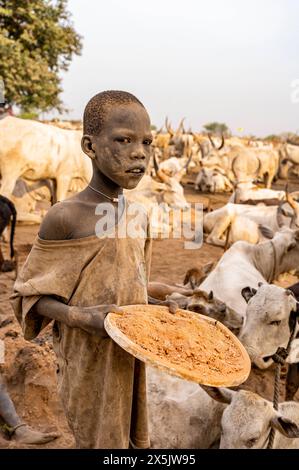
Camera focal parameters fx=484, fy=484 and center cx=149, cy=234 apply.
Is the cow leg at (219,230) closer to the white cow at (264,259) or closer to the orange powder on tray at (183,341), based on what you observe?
the white cow at (264,259)

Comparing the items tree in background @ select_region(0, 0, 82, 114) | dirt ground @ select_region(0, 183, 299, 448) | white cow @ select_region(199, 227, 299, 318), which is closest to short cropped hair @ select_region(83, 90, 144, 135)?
dirt ground @ select_region(0, 183, 299, 448)

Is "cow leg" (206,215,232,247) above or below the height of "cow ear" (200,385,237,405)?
below

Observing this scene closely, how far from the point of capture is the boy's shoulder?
1.67 meters

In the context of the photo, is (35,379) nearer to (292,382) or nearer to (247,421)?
(247,421)

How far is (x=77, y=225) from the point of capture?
66.1 inches

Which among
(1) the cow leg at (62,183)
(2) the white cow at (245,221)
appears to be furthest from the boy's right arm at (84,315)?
(1) the cow leg at (62,183)

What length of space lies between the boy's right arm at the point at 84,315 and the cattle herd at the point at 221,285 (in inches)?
54.2

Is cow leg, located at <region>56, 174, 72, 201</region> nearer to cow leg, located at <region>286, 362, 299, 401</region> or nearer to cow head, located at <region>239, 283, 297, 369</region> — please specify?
cow leg, located at <region>286, 362, 299, 401</region>

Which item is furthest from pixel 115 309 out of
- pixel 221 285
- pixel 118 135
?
pixel 221 285

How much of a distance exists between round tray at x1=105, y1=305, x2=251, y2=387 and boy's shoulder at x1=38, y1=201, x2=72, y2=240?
1.11 feet

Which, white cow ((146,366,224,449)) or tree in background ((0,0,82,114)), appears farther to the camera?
tree in background ((0,0,82,114))

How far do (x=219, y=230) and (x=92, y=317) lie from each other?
708 centimetres

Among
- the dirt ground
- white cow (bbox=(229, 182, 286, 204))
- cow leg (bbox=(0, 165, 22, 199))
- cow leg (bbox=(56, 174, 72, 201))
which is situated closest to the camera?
the dirt ground

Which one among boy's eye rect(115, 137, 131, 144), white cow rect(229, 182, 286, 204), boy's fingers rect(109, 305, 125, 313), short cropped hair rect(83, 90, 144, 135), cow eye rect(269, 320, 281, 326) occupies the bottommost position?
white cow rect(229, 182, 286, 204)
